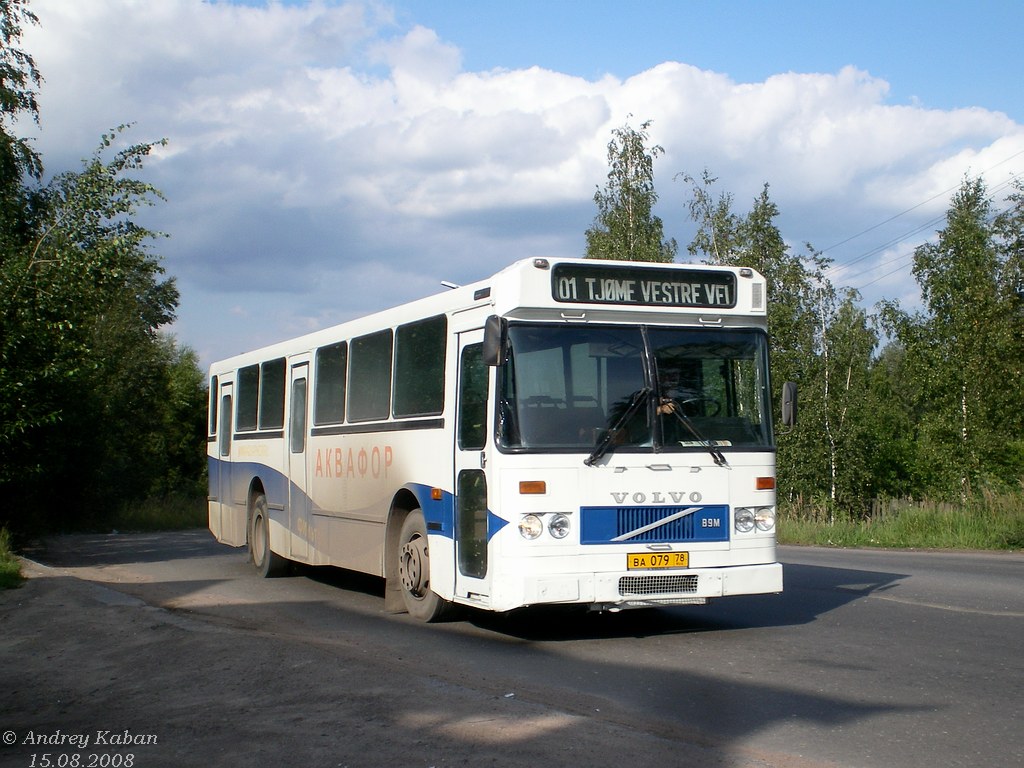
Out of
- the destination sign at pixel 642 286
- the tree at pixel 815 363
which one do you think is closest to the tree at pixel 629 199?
the tree at pixel 815 363

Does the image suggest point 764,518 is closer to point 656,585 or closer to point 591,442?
point 656,585

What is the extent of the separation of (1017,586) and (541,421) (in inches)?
300

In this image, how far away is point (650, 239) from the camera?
48.6m

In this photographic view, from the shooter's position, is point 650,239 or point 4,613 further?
point 650,239

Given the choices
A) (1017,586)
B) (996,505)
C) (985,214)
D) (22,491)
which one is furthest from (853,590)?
(985,214)

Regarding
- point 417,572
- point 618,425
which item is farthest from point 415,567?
point 618,425

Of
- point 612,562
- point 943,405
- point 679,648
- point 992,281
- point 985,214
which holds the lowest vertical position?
point 679,648

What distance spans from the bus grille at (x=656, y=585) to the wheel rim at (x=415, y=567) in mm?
2393

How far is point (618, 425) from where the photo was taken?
9.78 m

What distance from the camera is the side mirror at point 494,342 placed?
9508 millimetres

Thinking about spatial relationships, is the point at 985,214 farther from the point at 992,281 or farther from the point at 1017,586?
the point at 1017,586

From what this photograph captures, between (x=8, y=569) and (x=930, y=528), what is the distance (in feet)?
58.4

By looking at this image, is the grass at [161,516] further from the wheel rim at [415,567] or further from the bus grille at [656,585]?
the bus grille at [656,585]

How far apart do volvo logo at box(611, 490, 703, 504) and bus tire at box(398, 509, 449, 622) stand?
2.29 metres
